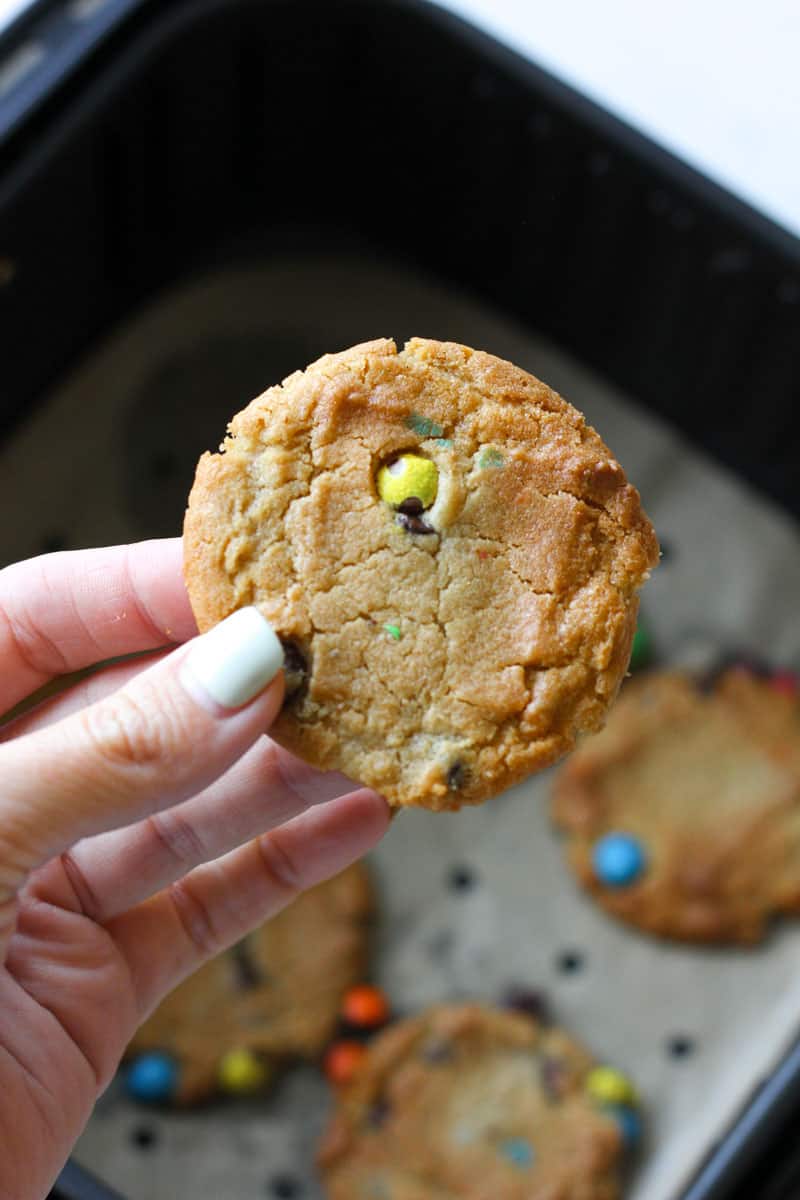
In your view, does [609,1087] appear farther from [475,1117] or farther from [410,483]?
[410,483]

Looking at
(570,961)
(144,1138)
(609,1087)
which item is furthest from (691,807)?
(144,1138)

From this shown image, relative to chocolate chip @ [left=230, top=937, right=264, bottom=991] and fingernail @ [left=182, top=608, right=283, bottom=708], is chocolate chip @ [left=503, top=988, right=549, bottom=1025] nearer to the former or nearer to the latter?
chocolate chip @ [left=230, top=937, right=264, bottom=991]

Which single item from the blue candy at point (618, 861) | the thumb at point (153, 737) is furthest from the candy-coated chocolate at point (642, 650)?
the thumb at point (153, 737)

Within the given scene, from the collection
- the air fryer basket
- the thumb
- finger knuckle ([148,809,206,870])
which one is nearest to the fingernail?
the thumb

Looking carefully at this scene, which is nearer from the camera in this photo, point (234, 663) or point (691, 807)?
point (234, 663)

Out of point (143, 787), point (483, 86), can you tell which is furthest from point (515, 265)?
point (143, 787)

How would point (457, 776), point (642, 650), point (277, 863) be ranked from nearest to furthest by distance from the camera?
point (457, 776) → point (277, 863) → point (642, 650)

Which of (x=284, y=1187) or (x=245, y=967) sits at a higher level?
(x=245, y=967)

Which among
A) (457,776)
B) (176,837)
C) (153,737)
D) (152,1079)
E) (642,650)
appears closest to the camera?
(153,737)
